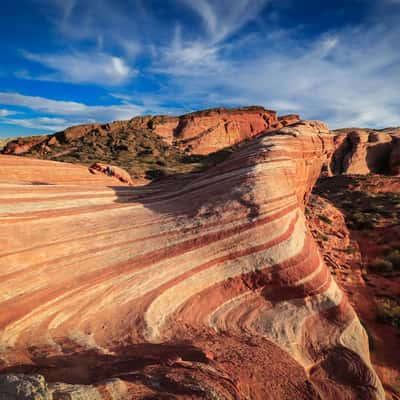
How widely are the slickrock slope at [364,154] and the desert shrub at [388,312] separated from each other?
3606cm

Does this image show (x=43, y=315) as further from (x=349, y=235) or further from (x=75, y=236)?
(x=349, y=235)

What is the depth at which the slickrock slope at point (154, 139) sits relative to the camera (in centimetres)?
4200

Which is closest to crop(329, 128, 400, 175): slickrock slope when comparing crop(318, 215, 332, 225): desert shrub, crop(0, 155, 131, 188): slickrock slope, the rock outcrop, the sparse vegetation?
the sparse vegetation

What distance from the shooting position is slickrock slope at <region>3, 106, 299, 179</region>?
4200cm

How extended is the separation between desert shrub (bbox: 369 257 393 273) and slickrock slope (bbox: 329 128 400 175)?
33003mm

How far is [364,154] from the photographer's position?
132 feet

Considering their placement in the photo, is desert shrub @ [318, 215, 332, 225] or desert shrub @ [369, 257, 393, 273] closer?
desert shrub @ [369, 257, 393, 273]

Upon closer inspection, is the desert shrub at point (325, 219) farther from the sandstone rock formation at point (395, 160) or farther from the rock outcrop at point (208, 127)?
the rock outcrop at point (208, 127)

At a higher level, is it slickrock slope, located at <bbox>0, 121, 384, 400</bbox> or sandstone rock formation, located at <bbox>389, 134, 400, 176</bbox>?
sandstone rock formation, located at <bbox>389, 134, 400, 176</bbox>

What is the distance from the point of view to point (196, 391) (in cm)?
230

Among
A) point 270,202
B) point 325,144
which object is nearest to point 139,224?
point 270,202

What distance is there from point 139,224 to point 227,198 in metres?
2.10

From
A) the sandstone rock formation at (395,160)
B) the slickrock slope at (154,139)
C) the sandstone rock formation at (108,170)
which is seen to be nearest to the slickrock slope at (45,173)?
the sandstone rock formation at (108,170)

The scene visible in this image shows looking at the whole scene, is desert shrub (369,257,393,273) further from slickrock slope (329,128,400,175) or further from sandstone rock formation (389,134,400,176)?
sandstone rock formation (389,134,400,176)
